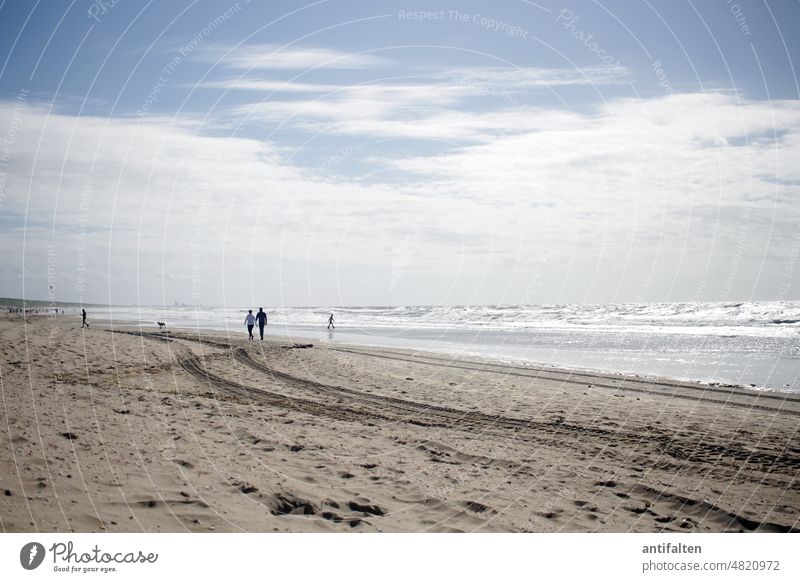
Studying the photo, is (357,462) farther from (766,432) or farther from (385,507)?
(766,432)

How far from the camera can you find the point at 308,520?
6.78 meters

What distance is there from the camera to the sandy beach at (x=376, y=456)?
6887 mm

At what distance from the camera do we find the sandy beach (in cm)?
689

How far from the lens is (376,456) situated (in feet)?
32.0
